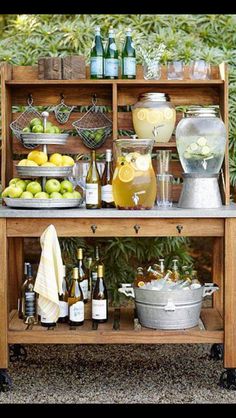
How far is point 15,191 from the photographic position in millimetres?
3725

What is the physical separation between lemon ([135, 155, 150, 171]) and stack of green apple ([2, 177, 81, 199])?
1.13 ft

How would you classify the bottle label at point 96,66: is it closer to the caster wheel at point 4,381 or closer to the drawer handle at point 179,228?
the drawer handle at point 179,228

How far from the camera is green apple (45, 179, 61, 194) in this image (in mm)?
3760

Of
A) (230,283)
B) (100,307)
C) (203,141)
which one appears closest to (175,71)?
(203,141)

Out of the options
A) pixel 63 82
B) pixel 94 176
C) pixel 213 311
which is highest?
pixel 63 82

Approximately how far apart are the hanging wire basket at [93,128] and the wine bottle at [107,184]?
0.21m

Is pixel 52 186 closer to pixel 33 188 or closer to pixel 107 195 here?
pixel 33 188

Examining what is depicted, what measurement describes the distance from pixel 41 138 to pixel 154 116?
0.63m

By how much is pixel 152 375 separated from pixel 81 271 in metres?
0.67

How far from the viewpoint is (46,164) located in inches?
149

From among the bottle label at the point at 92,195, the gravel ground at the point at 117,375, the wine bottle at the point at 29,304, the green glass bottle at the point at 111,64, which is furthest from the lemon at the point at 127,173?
the gravel ground at the point at 117,375

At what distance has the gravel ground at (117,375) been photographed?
359 centimetres

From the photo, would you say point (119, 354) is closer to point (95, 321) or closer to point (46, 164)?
point (95, 321)

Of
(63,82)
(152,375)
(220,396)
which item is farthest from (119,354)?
(63,82)
